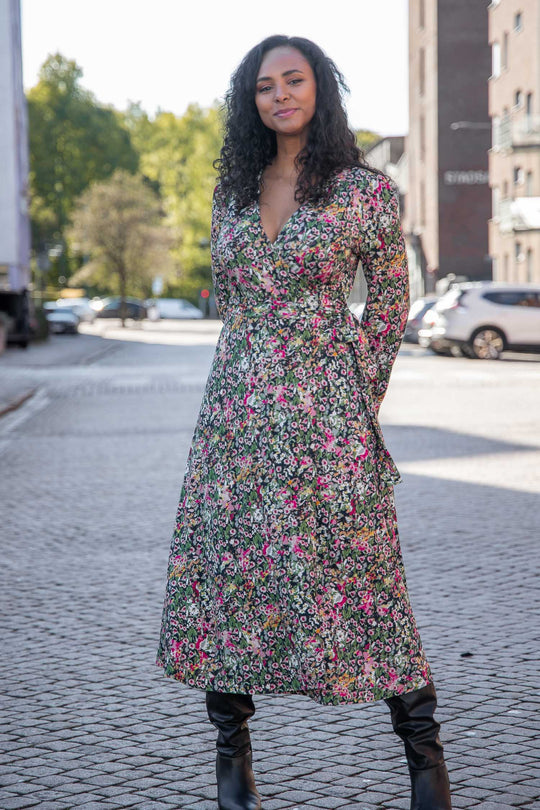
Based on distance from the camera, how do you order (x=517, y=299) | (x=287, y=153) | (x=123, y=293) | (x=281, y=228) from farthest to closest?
1. (x=123, y=293)
2. (x=517, y=299)
3. (x=287, y=153)
4. (x=281, y=228)

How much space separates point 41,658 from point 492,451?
7483 mm

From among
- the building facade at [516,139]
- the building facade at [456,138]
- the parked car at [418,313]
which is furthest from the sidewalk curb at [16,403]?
the building facade at [456,138]

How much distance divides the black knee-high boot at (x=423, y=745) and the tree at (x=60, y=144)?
84159mm

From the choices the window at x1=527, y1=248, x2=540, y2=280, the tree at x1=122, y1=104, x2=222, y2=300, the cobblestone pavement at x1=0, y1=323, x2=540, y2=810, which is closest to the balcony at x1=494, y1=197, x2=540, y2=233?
the window at x1=527, y1=248, x2=540, y2=280

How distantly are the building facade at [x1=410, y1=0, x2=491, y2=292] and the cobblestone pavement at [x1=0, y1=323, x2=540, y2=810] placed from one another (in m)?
49.6

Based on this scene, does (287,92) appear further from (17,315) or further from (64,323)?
(64,323)

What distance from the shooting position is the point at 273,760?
3.78 metres

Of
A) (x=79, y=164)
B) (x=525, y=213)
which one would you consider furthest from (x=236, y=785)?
(x=79, y=164)

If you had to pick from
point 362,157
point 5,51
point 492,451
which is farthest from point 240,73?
point 5,51

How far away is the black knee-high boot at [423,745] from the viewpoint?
317cm

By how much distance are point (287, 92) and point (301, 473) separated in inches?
37.6

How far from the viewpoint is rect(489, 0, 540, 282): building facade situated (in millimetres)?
43219

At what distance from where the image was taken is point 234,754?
3318 millimetres

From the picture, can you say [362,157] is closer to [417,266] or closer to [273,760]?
[273,760]
